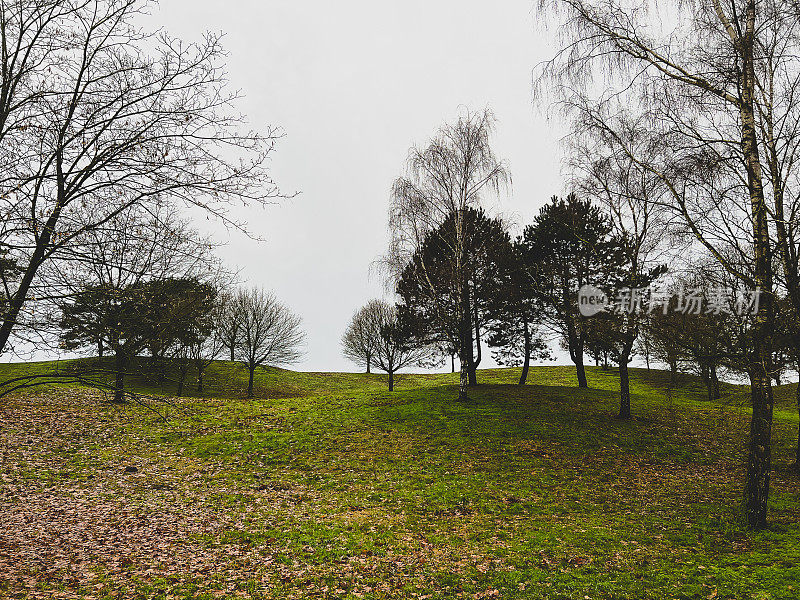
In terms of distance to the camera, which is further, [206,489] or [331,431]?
[331,431]

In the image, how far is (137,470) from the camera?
482 inches

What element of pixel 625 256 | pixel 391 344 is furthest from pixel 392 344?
pixel 625 256

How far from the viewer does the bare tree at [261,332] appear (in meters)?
31.1

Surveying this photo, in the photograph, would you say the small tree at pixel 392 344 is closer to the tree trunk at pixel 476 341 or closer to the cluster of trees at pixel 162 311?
the tree trunk at pixel 476 341

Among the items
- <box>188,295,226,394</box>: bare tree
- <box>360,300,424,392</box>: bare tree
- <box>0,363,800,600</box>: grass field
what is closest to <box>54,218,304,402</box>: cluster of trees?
<box>188,295,226,394</box>: bare tree

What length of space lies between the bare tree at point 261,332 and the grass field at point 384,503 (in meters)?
11.0

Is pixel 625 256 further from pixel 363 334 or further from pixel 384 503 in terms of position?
pixel 363 334

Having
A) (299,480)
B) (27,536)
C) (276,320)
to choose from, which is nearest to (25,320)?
(27,536)

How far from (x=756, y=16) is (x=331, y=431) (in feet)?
50.6

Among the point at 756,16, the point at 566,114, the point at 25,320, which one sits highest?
the point at 756,16

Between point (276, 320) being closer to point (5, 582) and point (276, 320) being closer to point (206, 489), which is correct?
point (206, 489)

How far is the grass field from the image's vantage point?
6500 millimetres

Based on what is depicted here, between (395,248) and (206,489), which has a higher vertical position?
(395,248)

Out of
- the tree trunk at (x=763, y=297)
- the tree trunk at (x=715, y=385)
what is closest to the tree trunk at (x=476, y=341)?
the tree trunk at (x=715, y=385)
